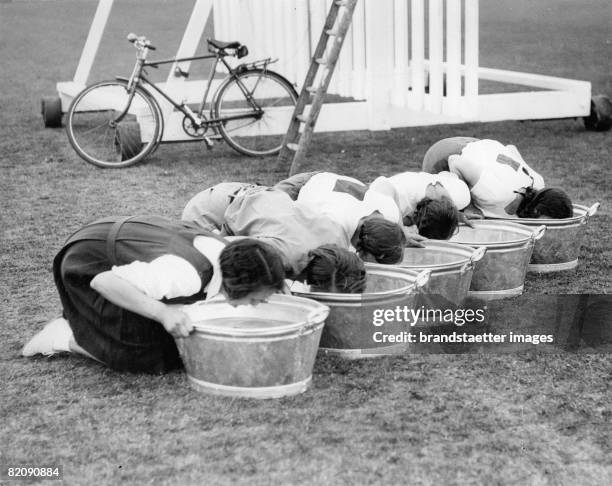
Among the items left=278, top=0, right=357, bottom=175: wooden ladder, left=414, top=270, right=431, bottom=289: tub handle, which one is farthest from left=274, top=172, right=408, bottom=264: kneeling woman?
left=278, top=0, right=357, bottom=175: wooden ladder

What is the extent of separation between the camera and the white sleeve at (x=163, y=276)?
3.22m

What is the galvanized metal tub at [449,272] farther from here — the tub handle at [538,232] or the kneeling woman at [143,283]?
the kneeling woman at [143,283]

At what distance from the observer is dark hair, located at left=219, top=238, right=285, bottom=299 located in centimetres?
317

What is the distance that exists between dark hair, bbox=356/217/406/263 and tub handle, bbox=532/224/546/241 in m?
0.83

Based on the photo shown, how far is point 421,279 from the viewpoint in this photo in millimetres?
3689

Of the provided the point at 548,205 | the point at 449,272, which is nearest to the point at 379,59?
the point at 548,205

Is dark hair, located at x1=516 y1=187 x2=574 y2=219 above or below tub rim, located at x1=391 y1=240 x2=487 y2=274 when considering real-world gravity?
above

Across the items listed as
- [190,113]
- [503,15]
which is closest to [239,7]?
[190,113]

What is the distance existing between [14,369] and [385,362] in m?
1.35

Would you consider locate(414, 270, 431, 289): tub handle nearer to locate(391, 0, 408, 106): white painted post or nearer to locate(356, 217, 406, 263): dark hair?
locate(356, 217, 406, 263): dark hair

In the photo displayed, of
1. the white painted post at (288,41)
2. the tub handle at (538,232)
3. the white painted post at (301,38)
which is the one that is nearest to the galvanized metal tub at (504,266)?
the tub handle at (538,232)

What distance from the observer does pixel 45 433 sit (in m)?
3.08

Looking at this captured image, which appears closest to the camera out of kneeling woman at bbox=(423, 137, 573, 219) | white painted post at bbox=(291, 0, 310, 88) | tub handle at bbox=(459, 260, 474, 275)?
tub handle at bbox=(459, 260, 474, 275)

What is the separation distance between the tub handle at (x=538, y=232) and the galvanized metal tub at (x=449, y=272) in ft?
1.19
